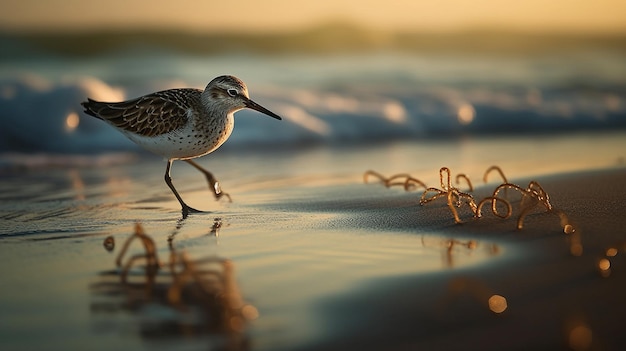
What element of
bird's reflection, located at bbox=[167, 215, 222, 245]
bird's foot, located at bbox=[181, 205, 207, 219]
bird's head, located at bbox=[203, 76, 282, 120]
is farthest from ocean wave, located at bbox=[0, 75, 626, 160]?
bird's reflection, located at bbox=[167, 215, 222, 245]

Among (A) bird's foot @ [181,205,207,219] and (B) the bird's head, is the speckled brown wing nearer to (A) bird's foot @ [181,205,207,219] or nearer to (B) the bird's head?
(B) the bird's head

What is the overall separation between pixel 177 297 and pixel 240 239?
108 cm

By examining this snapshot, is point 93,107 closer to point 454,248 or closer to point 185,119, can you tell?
point 185,119

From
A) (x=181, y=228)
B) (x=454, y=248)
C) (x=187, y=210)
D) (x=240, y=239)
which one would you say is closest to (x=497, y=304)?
(x=454, y=248)

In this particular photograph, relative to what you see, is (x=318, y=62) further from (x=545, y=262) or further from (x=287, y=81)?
(x=545, y=262)

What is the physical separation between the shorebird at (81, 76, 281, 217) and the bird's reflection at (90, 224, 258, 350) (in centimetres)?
177

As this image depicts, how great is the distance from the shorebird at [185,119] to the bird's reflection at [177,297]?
1774mm

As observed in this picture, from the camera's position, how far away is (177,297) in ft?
9.12

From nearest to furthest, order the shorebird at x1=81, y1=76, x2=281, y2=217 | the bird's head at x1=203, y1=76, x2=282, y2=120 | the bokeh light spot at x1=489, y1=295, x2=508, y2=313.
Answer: the bokeh light spot at x1=489, y1=295, x2=508, y2=313, the shorebird at x1=81, y1=76, x2=281, y2=217, the bird's head at x1=203, y1=76, x2=282, y2=120

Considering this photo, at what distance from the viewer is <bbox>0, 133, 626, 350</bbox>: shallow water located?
8.27 ft

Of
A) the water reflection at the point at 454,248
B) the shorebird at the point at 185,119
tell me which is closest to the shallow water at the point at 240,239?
the water reflection at the point at 454,248

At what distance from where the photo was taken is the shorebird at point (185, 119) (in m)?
5.23

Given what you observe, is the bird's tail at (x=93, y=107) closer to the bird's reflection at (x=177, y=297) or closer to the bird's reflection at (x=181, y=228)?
the bird's reflection at (x=181, y=228)

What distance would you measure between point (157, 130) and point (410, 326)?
3.21 m
